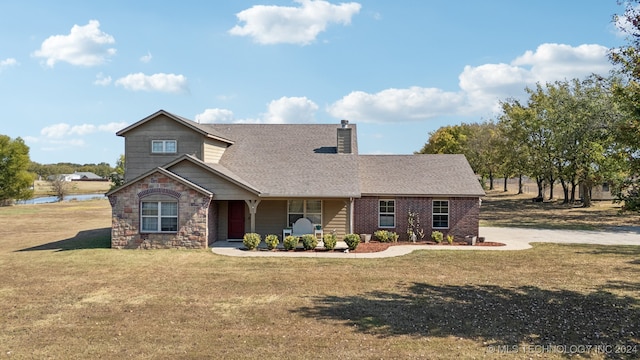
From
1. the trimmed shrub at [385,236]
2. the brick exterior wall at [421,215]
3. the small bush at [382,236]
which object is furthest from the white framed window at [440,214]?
the small bush at [382,236]

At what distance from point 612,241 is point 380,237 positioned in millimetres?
12081

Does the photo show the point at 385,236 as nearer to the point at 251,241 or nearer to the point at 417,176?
the point at 417,176

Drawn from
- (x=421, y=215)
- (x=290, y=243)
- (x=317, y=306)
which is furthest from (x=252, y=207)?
(x=317, y=306)

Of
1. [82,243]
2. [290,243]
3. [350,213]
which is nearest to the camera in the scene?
[290,243]

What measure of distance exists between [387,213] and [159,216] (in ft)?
36.8

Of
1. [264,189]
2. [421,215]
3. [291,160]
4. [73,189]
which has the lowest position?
[421,215]

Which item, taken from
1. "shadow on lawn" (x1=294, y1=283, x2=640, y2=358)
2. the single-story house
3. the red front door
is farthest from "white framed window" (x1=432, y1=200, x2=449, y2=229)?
the red front door

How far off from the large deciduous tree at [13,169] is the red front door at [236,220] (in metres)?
49.3

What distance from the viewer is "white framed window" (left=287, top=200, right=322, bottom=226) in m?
21.5

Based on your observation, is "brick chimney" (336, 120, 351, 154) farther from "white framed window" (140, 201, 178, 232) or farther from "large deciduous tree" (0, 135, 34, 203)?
"large deciduous tree" (0, 135, 34, 203)

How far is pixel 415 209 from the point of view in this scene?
22.0 metres

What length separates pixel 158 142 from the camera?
22.2 m

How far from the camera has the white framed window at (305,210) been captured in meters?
21.5

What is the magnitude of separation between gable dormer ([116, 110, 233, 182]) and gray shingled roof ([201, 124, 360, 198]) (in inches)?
77.5
